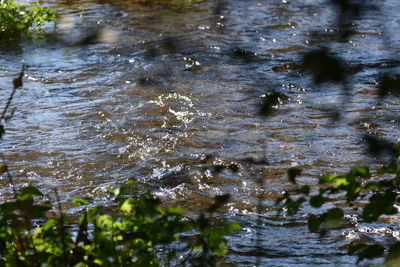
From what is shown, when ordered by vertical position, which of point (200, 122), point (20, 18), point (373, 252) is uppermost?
point (373, 252)

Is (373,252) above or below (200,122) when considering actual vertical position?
above

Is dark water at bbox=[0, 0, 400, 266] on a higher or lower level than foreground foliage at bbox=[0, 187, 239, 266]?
lower

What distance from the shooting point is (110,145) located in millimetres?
5711

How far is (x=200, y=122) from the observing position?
6.23 m

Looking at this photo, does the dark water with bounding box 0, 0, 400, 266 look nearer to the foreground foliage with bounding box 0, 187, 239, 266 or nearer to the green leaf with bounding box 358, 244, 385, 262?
the foreground foliage with bounding box 0, 187, 239, 266

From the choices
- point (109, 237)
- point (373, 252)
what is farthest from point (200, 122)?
point (373, 252)

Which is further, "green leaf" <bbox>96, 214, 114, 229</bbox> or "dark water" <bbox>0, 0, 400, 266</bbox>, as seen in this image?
"dark water" <bbox>0, 0, 400, 266</bbox>

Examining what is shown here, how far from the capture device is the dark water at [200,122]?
14.0ft

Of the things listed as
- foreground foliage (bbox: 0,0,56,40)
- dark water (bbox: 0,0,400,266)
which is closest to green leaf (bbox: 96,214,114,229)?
dark water (bbox: 0,0,400,266)

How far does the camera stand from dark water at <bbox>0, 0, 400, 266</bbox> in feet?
14.0

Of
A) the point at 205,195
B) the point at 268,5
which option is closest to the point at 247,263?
the point at 205,195

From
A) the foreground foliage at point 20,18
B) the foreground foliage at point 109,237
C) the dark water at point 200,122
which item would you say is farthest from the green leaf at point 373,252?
the foreground foliage at point 20,18

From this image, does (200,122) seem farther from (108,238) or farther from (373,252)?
(373,252)

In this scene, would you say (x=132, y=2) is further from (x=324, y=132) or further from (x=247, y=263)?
(x=247, y=263)
